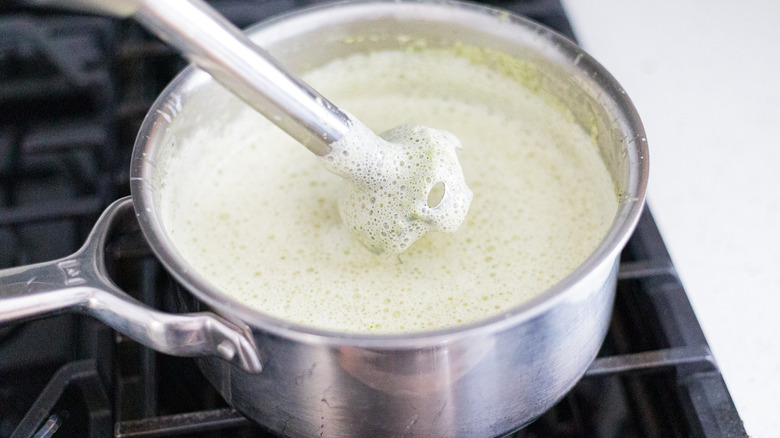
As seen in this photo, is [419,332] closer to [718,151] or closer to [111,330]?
[111,330]

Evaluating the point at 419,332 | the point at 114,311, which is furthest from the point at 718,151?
the point at 114,311

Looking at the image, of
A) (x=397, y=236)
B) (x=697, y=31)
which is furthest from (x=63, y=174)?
(x=697, y=31)

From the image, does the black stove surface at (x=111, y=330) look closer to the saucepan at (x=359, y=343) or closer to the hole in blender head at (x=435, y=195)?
the saucepan at (x=359, y=343)

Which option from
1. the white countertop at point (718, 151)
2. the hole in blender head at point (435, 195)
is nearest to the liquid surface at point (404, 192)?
the hole in blender head at point (435, 195)

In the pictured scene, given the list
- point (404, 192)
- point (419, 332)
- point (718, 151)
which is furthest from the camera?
point (718, 151)

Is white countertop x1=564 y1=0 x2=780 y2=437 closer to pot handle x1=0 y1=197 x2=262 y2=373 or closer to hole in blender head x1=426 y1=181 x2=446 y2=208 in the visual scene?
hole in blender head x1=426 y1=181 x2=446 y2=208

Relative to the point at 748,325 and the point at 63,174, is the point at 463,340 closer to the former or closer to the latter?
the point at 748,325
